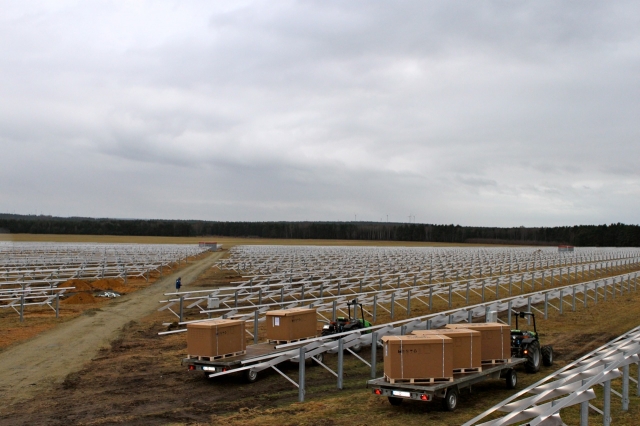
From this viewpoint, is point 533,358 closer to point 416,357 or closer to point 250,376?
point 416,357

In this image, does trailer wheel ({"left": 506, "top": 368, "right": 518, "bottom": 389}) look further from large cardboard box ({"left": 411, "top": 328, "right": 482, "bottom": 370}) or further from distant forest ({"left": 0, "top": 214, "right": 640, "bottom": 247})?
distant forest ({"left": 0, "top": 214, "right": 640, "bottom": 247})

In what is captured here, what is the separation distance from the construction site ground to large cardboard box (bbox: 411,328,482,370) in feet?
2.79

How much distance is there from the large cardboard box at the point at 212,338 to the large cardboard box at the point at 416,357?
4822 mm

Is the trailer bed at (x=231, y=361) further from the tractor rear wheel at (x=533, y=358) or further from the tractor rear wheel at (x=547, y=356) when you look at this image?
the tractor rear wheel at (x=547, y=356)

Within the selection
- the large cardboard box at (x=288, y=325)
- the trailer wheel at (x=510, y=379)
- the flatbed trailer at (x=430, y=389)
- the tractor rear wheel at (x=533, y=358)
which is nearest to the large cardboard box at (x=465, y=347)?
the flatbed trailer at (x=430, y=389)

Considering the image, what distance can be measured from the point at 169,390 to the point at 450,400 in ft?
21.6

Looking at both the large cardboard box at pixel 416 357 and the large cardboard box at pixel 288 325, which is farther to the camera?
the large cardboard box at pixel 288 325

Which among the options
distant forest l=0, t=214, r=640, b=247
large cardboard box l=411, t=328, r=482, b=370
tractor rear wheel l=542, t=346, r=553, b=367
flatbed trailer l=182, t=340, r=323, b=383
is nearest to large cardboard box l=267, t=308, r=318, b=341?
flatbed trailer l=182, t=340, r=323, b=383

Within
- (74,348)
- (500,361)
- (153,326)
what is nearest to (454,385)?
(500,361)

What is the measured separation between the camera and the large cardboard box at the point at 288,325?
16344mm

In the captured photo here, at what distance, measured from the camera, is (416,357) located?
442 inches

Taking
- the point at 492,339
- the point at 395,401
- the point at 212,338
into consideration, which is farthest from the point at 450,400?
the point at 212,338

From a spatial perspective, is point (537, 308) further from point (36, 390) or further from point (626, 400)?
point (36, 390)

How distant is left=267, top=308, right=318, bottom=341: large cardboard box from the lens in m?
16.3
